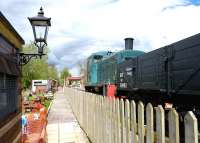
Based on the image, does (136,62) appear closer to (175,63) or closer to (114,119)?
(175,63)

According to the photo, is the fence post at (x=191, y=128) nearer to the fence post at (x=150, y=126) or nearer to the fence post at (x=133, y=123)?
the fence post at (x=150, y=126)

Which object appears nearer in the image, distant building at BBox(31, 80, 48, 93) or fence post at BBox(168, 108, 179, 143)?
fence post at BBox(168, 108, 179, 143)

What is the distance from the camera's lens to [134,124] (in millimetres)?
5551

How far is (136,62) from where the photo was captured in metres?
16.5

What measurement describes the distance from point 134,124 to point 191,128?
2.11 m

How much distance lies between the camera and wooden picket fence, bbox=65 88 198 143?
12.5ft

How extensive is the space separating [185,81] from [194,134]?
7.02m

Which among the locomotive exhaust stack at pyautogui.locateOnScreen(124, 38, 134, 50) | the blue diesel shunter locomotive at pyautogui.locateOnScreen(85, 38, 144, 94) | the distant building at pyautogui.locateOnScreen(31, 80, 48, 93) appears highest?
the locomotive exhaust stack at pyautogui.locateOnScreen(124, 38, 134, 50)

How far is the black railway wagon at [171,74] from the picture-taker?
9.77 m

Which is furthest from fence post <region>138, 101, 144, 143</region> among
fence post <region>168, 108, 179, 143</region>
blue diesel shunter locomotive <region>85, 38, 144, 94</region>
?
blue diesel shunter locomotive <region>85, 38, 144, 94</region>

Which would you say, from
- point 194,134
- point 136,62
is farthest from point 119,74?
point 194,134

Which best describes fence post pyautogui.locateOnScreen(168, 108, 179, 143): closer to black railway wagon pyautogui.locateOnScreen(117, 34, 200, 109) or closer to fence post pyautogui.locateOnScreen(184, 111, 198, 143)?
fence post pyautogui.locateOnScreen(184, 111, 198, 143)

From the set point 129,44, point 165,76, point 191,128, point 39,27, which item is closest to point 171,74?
point 165,76

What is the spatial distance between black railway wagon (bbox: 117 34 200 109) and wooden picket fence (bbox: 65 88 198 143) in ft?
8.05
